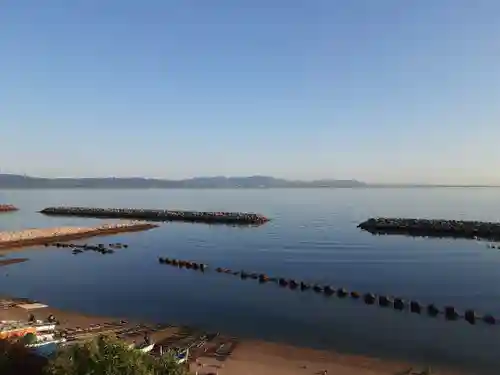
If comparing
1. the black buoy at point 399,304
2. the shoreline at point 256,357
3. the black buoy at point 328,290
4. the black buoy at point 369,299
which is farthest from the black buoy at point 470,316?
the black buoy at point 328,290

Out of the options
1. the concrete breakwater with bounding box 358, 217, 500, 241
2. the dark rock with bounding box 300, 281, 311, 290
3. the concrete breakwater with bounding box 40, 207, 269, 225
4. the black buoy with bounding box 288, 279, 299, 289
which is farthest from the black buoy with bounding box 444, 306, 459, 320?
the concrete breakwater with bounding box 40, 207, 269, 225

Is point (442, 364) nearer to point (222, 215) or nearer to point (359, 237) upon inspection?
point (359, 237)

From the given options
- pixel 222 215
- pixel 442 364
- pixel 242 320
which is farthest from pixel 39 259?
pixel 222 215

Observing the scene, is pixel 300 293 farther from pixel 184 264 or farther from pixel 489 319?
pixel 184 264

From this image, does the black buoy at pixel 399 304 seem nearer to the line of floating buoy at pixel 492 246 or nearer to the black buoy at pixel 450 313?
the black buoy at pixel 450 313

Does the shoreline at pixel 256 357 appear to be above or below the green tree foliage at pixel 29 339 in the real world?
below

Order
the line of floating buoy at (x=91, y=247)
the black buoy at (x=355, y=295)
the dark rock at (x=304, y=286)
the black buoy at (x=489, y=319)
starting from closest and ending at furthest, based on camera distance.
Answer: the black buoy at (x=489, y=319), the black buoy at (x=355, y=295), the dark rock at (x=304, y=286), the line of floating buoy at (x=91, y=247)

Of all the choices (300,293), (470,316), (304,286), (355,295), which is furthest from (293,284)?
(470,316)
